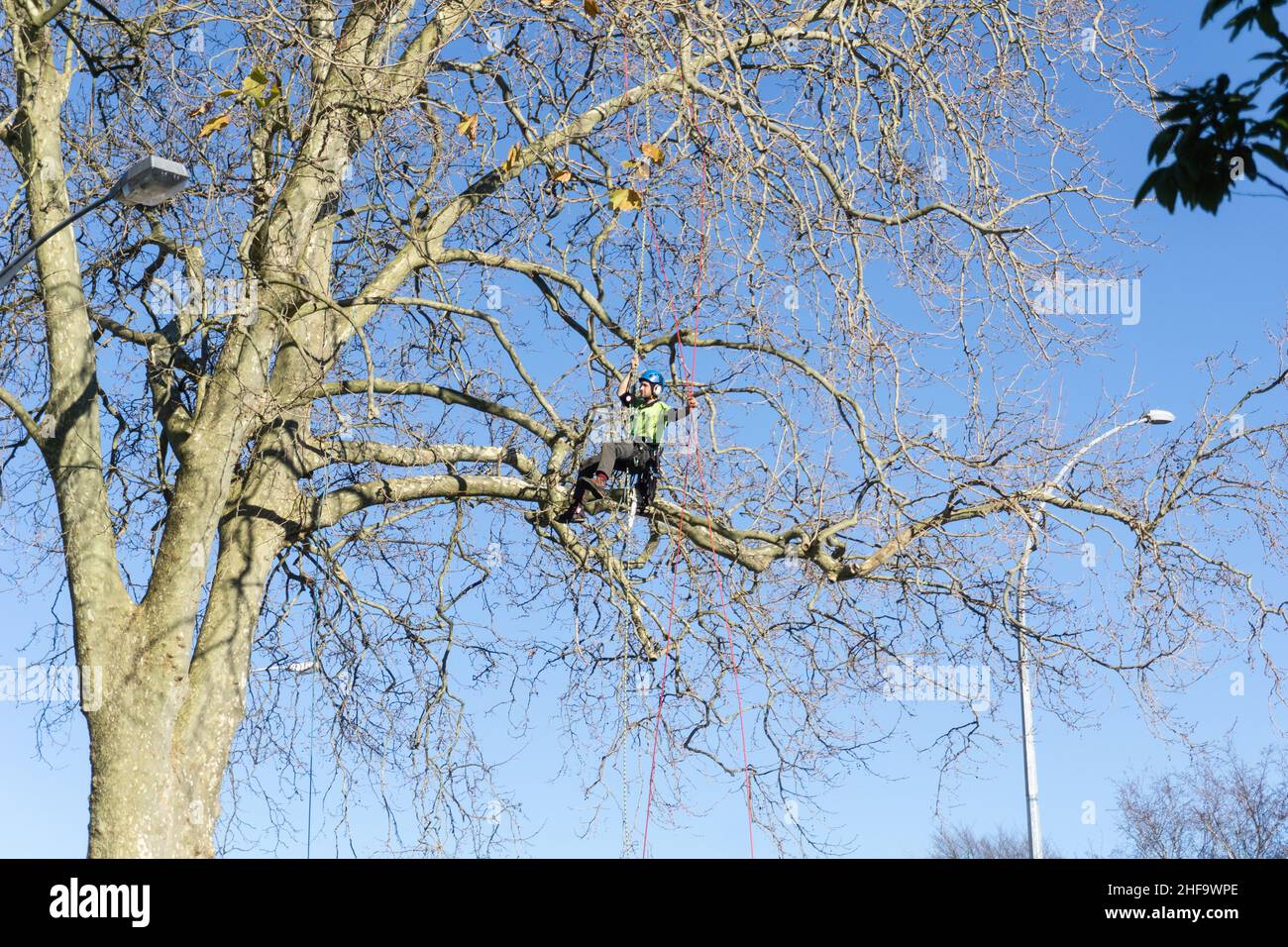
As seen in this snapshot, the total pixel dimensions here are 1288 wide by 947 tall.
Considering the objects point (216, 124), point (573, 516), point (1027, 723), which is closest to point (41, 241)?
point (216, 124)

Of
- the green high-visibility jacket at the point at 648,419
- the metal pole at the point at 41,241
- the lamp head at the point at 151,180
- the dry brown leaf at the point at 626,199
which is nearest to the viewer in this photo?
the lamp head at the point at 151,180

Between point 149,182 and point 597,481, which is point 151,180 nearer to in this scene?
point 149,182

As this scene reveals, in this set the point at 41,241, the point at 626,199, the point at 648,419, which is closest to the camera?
the point at 41,241

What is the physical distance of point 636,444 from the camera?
30.5ft

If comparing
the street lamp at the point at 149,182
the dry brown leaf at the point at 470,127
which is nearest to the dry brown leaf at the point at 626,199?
the dry brown leaf at the point at 470,127

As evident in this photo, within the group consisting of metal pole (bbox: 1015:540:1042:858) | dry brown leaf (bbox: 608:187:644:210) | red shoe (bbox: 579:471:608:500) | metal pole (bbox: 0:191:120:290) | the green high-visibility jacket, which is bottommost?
metal pole (bbox: 1015:540:1042:858)

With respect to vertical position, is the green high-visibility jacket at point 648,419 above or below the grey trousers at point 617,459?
above

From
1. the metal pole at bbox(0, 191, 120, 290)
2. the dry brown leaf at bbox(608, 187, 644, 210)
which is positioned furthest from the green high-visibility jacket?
the metal pole at bbox(0, 191, 120, 290)

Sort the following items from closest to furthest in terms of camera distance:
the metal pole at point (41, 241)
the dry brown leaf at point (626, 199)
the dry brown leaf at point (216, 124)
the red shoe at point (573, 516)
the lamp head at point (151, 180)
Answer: the lamp head at point (151, 180) < the metal pole at point (41, 241) < the dry brown leaf at point (626, 199) < the dry brown leaf at point (216, 124) < the red shoe at point (573, 516)

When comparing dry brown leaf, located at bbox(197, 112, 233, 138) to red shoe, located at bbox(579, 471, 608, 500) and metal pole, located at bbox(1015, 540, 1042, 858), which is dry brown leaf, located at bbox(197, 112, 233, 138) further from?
metal pole, located at bbox(1015, 540, 1042, 858)

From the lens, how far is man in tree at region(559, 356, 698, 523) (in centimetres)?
923

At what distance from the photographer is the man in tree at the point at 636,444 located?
9.23 meters

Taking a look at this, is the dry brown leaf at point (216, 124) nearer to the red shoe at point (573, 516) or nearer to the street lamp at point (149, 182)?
the street lamp at point (149, 182)

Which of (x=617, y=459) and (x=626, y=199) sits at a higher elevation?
(x=626, y=199)
